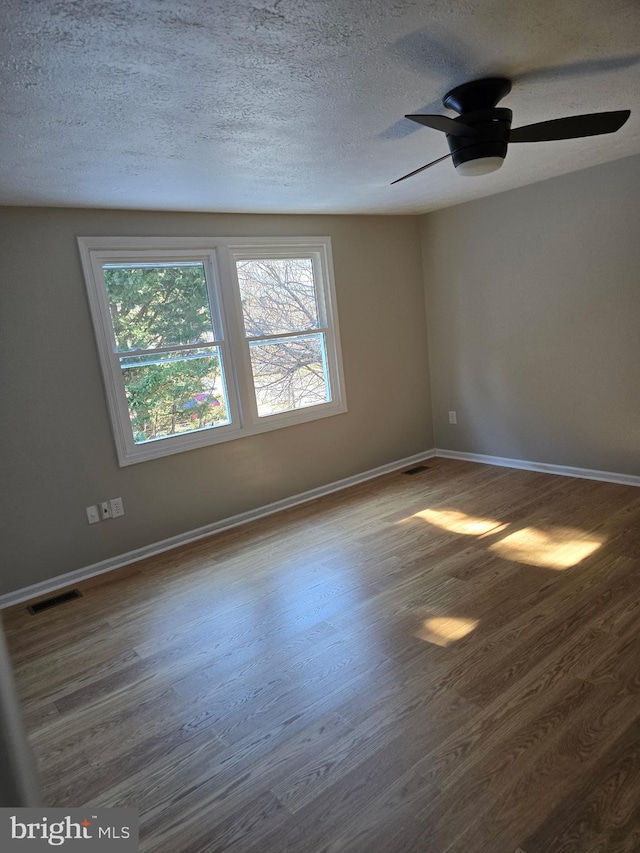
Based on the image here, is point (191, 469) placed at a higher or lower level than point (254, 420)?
lower

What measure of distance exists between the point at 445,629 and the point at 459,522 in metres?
1.30

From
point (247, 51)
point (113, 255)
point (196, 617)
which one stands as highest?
point (247, 51)

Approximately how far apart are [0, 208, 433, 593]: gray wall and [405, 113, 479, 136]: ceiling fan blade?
222cm

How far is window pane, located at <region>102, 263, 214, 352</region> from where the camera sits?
11.6 feet

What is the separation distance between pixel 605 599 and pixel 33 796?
2629 mm

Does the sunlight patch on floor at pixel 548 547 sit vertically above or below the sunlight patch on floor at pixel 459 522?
above

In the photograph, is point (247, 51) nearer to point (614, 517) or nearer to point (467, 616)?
point (467, 616)

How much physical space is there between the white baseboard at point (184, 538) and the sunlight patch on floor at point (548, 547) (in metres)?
1.73

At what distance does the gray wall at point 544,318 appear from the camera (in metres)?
3.78

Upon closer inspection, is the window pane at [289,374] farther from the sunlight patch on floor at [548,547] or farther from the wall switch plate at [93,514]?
the sunlight patch on floor at [548,547]

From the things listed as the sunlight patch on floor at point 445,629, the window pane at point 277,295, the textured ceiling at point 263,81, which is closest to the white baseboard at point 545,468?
the window pane at point 277,295

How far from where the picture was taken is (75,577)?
3.43m

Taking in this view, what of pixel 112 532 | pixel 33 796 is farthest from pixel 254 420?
pixel 33 796

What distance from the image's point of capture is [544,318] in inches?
167
